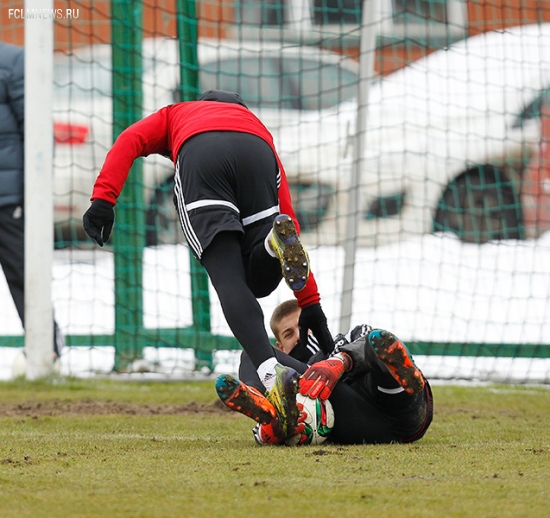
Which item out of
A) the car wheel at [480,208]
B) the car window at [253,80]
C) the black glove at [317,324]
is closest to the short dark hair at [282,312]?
the black glove at [317,324]

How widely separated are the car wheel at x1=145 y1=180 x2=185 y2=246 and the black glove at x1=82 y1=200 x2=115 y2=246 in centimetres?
327

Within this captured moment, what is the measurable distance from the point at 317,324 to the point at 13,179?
114 inches

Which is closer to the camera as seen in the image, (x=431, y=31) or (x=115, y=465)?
(x=115, y=465)

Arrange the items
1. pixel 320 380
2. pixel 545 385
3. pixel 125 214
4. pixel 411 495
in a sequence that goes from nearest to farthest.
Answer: pixel 411 495, pixel 320 380, pixel 545 385, pixel 125 214

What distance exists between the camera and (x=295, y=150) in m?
7.20

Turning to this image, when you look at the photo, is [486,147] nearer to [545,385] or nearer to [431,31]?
[431,31]

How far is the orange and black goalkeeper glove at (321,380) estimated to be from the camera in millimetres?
3166

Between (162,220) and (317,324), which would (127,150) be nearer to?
(317,324)

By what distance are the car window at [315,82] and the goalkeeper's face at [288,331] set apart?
324 cm

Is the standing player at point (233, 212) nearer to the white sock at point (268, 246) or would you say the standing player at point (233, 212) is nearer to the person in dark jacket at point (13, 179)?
the white sock at point (268, 246)

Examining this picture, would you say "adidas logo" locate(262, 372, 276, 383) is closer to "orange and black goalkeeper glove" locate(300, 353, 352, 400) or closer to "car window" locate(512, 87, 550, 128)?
"orange and black goalkeeper glove" locate(300, 353, 352, 400)

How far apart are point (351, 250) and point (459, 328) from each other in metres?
1.23

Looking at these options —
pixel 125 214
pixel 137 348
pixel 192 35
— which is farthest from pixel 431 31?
pixel 137 348

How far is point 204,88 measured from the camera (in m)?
7.27
